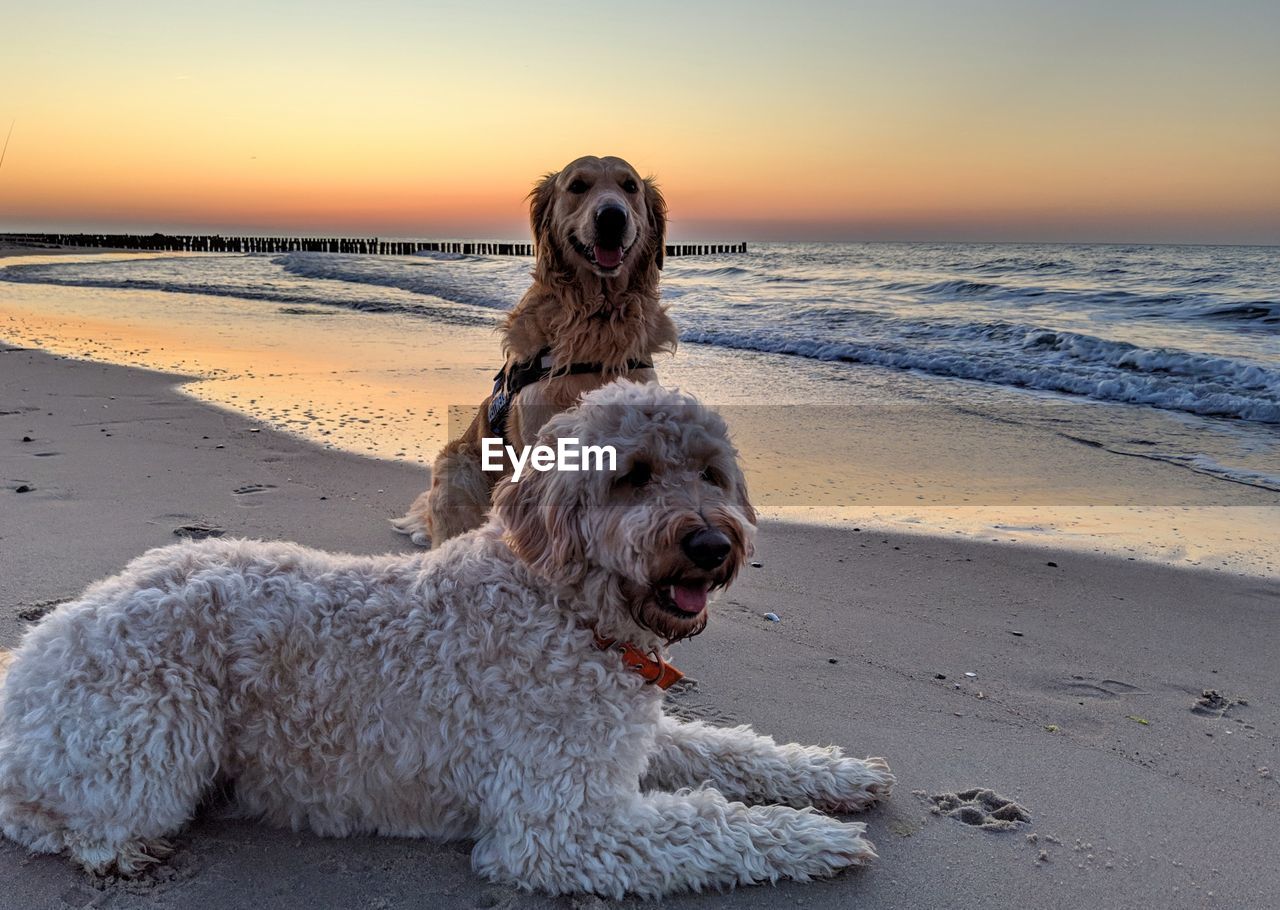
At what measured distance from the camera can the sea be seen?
1116cm

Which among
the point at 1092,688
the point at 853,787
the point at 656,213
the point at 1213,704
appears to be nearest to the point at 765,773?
the point at 853,787

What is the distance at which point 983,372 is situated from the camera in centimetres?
1430

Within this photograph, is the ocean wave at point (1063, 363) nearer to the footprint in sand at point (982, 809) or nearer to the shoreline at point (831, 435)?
the shoreline at point (831, 435)

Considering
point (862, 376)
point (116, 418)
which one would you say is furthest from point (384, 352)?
→ point (862, 376)

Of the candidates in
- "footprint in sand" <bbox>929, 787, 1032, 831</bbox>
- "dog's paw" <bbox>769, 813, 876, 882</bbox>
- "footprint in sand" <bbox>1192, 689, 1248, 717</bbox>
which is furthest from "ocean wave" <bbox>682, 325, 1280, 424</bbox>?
"dog's paw" <bbox>769, 813, 876, 882</bbox>

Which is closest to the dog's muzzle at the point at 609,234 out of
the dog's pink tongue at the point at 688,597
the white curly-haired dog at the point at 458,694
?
the white curly-haired dog at the point at 458,694

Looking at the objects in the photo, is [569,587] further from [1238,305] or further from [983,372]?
[1238,305]

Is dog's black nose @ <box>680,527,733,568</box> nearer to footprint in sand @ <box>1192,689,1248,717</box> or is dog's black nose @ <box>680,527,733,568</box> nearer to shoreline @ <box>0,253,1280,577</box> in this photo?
footprint in sand @ <box>1192,689,1248,717</box>

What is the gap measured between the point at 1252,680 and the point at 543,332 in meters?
4.15

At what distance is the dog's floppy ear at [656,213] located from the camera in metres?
6.13

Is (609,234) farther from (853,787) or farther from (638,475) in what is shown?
(853,787)

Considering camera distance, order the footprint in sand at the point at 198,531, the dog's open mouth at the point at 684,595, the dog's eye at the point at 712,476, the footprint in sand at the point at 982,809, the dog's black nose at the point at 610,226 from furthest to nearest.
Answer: the footprint in sand at the point at 198,531, the dog's black nose at the point at 610,226, the footprint in sand at the point at 982,809, the dog's eye at the point at 712,476, the dog's open mouth at the point at 684,595

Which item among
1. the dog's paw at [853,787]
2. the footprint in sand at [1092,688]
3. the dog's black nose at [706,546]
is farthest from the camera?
the footprint in sand at [1092,688]

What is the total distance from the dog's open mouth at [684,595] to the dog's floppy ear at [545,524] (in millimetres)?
296
